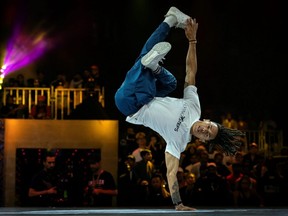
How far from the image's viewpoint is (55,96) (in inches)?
436

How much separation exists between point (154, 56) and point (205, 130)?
2.63 ft

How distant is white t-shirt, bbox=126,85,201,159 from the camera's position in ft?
18.7

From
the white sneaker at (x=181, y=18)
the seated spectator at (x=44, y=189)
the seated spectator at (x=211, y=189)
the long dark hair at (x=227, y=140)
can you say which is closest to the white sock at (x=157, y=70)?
the white sneaker at (x=181, y=18)

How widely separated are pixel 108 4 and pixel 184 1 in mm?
1595

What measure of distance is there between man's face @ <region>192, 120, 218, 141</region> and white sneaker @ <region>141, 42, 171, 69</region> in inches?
26.5

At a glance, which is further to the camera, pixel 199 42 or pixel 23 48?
pixel 199 42

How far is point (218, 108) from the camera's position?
13086 mm

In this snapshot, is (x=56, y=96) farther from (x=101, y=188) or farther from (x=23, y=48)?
(x=101, y=188)

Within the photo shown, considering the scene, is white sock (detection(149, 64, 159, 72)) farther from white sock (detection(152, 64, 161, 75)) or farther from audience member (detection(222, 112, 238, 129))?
audience member (detection(222, 112, 238, 129))

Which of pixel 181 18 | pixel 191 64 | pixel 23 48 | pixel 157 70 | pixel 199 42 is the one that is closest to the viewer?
pixel 157 70

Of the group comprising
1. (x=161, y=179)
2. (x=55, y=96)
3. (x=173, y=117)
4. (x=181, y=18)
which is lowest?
(x=161, y=179)

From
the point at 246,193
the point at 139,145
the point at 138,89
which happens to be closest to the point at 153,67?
the point at 138,89

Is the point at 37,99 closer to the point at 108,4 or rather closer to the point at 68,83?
the point at 68,83

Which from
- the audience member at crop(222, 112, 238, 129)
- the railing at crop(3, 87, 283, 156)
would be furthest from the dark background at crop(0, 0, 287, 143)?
the railing at crop(3, 87, 283, 156)
